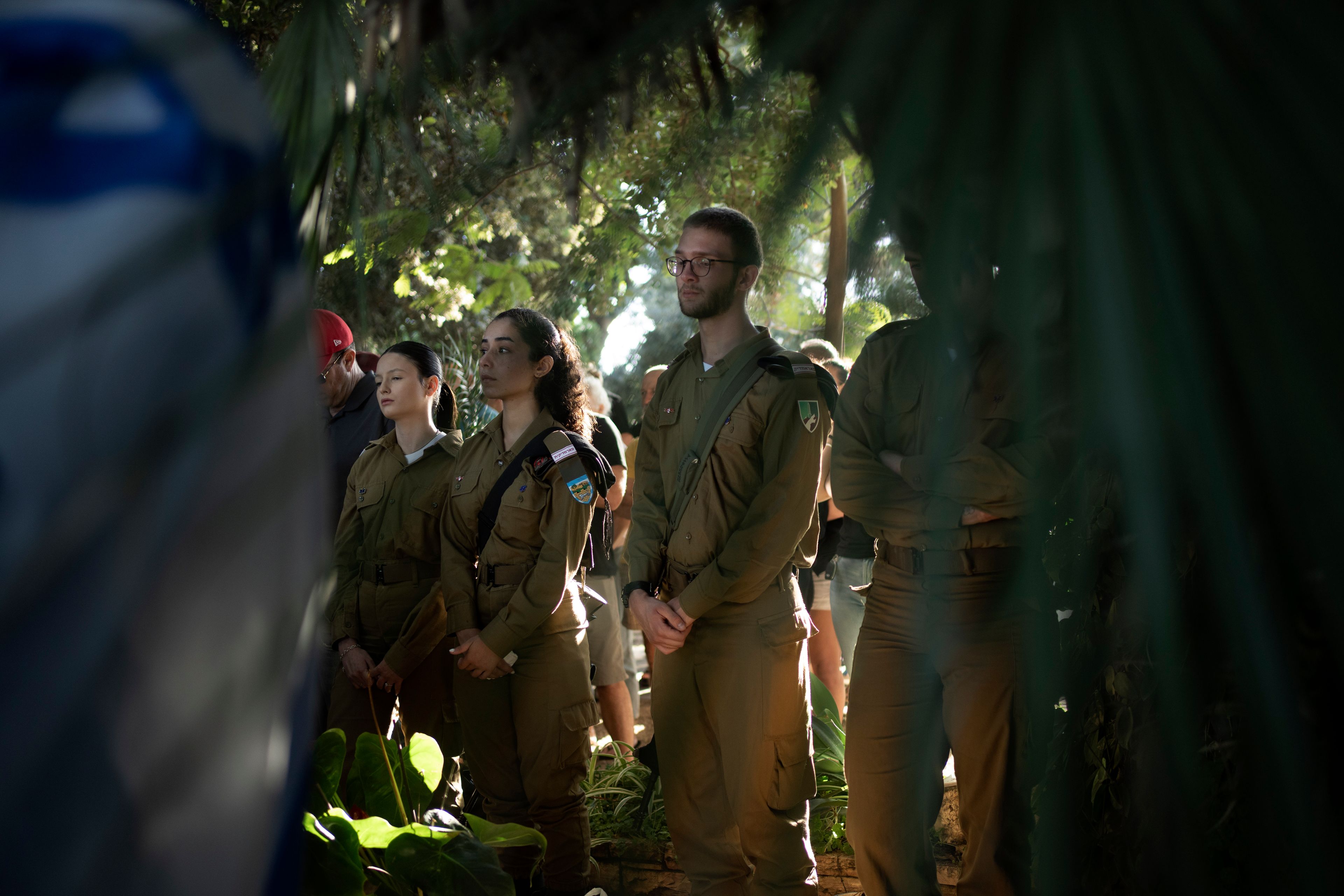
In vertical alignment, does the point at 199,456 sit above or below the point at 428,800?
above

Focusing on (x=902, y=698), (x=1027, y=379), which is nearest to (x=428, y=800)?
(x=902, y=698)

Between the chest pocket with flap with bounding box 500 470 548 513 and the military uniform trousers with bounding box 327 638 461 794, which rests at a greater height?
the chest pocket with flap with bounding box 500 470 548 513

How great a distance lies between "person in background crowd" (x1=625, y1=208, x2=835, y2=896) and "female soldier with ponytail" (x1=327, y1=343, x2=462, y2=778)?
86cm

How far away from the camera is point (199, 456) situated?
0.45 metres

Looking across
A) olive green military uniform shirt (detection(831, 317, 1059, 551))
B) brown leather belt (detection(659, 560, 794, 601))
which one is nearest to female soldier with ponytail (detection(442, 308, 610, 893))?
brown leather belt (detection(659, 560, 794, 601))

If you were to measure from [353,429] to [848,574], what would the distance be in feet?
6.29

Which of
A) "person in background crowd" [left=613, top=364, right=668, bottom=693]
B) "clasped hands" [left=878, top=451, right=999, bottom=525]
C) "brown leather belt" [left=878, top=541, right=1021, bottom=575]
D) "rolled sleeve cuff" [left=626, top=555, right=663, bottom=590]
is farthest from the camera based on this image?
"person in background crowd" [left=613, top=364, right=668, bottom=693]

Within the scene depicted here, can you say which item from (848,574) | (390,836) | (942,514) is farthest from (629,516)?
(942,514)

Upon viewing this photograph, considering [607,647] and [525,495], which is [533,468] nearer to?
[525,495]

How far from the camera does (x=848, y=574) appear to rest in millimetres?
3812

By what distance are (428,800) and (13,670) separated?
6.49ft

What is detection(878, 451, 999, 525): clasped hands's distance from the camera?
2068mm

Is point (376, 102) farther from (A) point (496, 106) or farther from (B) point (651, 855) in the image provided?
(B) point (651, 855)

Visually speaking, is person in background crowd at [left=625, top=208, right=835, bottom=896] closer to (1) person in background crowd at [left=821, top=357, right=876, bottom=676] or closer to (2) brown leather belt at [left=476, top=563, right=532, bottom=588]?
(2) brown leather belt at [left=476, top=563, right=532, bottom=588]
